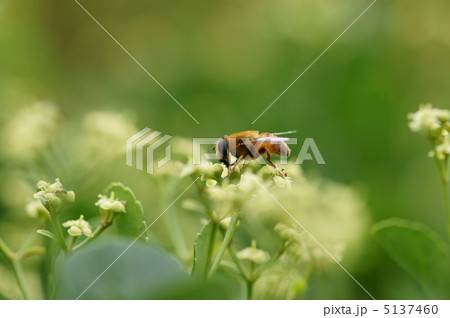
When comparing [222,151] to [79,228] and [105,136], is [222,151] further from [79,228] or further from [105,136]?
[79,228]

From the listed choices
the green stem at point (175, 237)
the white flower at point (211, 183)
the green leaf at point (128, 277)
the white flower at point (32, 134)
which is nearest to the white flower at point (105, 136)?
the white flower at point (32, 134)

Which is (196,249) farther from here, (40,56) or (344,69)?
(40,56)

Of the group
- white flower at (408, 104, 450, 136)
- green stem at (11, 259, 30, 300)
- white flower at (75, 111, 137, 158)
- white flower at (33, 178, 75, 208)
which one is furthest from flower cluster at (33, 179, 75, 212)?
white flower at (408, 104, 450, 136)

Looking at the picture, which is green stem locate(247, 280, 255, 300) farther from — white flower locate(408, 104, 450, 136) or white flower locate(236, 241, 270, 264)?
white flower locate(408, 104, 450, 136)

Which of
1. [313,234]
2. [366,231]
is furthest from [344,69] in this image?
[313,234]

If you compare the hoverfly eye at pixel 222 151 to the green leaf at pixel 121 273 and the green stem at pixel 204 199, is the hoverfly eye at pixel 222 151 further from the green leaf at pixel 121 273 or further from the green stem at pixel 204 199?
the green leaf at pixel 121 273
